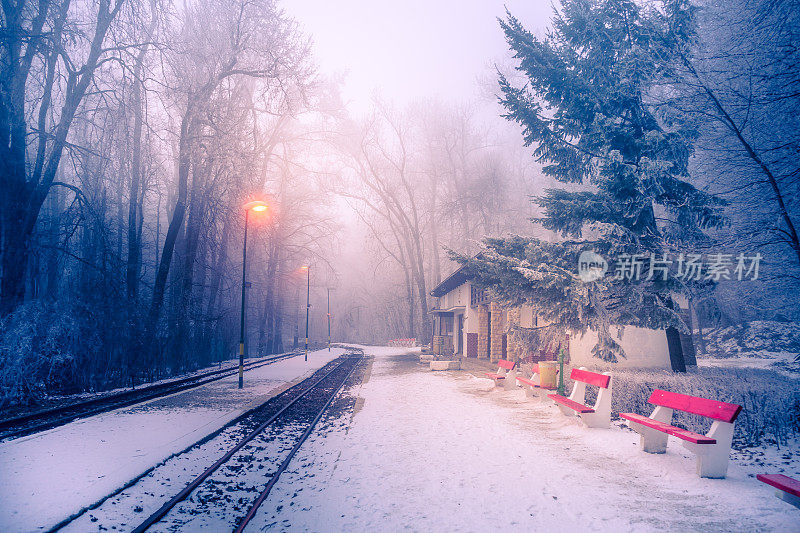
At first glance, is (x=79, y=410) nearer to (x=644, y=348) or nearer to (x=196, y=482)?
(x=196, y=482)

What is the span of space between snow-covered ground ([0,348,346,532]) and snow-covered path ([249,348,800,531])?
2202 millimetres

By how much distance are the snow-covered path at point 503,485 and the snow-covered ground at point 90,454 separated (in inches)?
86.7

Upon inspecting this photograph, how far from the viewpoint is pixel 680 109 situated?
9.98 m

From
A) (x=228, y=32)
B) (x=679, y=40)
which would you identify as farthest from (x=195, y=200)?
Answer: (x=679, y=40)

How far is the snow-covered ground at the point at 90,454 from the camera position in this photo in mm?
4801

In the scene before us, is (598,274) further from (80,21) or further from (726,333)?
(726,333)

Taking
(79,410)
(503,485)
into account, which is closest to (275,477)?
(503,485)

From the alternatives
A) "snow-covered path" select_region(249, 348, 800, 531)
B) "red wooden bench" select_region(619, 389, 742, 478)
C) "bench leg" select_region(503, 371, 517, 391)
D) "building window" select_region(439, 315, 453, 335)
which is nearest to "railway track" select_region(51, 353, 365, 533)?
"snow-covered path" select_region(249, 348, 800, 531)

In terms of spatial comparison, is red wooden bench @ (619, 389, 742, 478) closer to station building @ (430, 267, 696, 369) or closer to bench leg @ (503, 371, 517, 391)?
station building @ (430, 267, 696, 369)

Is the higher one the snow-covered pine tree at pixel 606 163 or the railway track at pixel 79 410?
the snow-covered pine tree at pixel 606 163

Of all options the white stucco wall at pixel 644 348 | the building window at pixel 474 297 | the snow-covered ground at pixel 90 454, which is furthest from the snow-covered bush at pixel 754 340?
the snow-covered ground at pixel 90 454

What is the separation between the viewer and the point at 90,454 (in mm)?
6727

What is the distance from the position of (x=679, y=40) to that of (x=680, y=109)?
2323 mm

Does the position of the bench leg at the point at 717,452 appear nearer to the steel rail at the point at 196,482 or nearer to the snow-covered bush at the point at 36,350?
the steel rail at the point at 196,482
